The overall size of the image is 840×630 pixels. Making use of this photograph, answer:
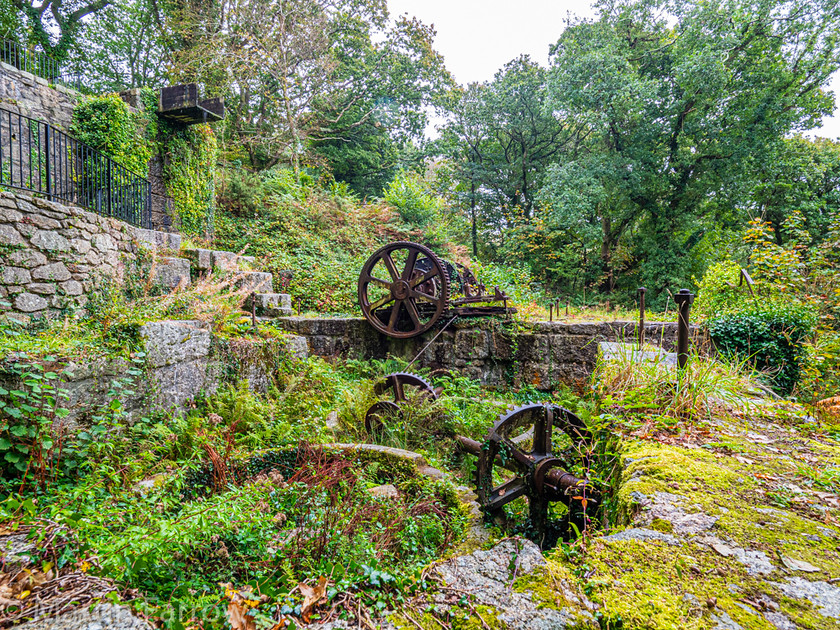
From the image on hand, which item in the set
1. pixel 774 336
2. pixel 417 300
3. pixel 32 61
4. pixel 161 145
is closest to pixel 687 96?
pixel 774 336

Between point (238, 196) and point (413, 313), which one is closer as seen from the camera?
point (413, 313)

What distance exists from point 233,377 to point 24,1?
17.8 meters

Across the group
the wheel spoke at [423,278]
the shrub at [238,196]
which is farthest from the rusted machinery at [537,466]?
the shrub at [238,196]

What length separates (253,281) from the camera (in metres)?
6.84

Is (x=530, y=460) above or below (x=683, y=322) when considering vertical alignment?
below

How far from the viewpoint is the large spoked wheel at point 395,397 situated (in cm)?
432

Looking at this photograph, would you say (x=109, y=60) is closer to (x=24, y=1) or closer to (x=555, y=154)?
(x=24, y=1)

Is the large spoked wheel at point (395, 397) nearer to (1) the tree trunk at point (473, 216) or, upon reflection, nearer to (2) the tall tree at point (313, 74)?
(2) the tall tree at point (313, 74)

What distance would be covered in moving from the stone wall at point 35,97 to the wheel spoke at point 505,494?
955cm

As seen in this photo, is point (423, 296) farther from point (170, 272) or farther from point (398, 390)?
point (170, 272)

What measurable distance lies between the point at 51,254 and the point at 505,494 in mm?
5142

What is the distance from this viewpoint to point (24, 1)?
13.3 m

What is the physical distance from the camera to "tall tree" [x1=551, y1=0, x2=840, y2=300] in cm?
1088

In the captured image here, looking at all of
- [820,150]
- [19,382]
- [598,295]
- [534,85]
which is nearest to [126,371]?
[19,382]
